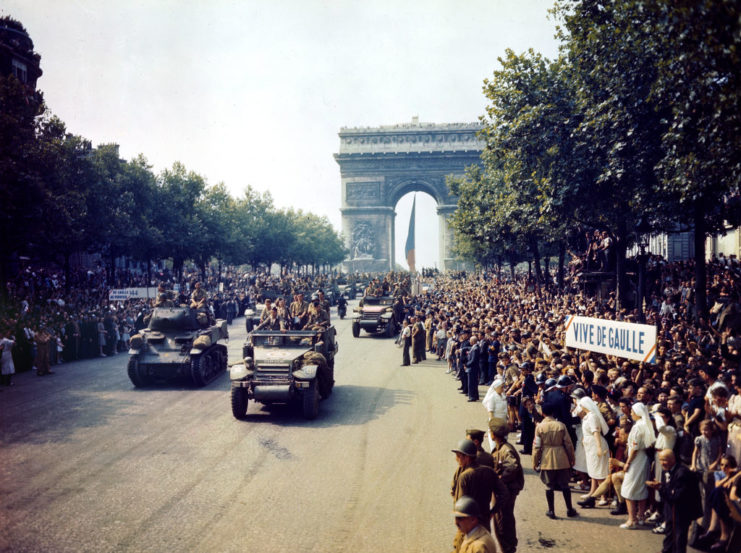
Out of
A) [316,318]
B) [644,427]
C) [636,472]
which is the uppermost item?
[316,318]

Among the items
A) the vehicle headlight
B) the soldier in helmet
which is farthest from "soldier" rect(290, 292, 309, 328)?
the soldier in helmet

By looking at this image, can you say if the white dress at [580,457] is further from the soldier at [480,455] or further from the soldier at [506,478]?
the soldier at [480,455]

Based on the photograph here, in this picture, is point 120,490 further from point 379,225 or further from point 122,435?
point 379,225

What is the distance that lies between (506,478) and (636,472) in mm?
2143

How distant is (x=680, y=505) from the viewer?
21.0 feet

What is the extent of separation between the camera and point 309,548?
6.85m

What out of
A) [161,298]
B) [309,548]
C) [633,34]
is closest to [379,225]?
[161,298]

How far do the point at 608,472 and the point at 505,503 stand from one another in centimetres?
279

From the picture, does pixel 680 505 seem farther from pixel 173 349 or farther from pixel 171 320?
pixel 171 320

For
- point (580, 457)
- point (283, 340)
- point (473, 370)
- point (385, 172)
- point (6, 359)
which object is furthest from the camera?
point (385, 172)

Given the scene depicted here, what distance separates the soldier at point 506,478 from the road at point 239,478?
0.81 meters

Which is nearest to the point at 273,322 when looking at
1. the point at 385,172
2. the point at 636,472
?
the point at 636,472

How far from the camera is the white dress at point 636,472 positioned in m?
7.52

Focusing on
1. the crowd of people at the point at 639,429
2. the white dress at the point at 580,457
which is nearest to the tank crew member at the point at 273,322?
the crowd of people at the point at 639,429
